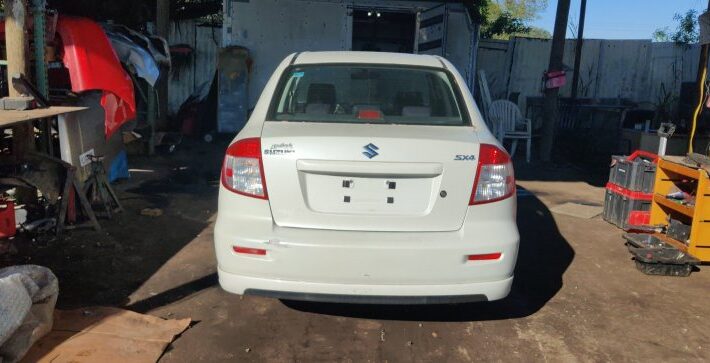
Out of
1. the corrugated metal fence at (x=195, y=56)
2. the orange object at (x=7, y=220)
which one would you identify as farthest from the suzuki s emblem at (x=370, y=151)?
the corrugated metal fence at (x=195, y=56)

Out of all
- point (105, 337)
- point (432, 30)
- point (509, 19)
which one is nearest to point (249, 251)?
point (105, 337)

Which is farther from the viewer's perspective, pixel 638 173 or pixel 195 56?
pixel 195 56

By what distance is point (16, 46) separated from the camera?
16.6 ft

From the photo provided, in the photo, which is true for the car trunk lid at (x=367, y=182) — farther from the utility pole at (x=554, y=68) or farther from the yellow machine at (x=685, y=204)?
the utility pole at (x=554, y=68)

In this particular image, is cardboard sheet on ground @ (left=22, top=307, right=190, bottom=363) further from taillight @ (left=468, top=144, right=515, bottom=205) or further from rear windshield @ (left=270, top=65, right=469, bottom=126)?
taillight @ (left=468, top=144, right=515, bottom=205)

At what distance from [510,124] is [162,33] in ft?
21.9

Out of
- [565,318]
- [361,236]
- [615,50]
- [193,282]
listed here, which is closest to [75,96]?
[193,282]

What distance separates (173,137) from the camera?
999cm

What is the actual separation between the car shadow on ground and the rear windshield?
1.28 m

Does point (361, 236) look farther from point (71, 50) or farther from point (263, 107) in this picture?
point (71, 50)

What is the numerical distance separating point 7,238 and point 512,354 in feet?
13.3

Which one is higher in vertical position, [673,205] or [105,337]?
[673,205]

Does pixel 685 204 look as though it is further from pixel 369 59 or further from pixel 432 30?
pixel 432 30

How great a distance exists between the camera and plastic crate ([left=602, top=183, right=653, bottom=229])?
19.6 ft
